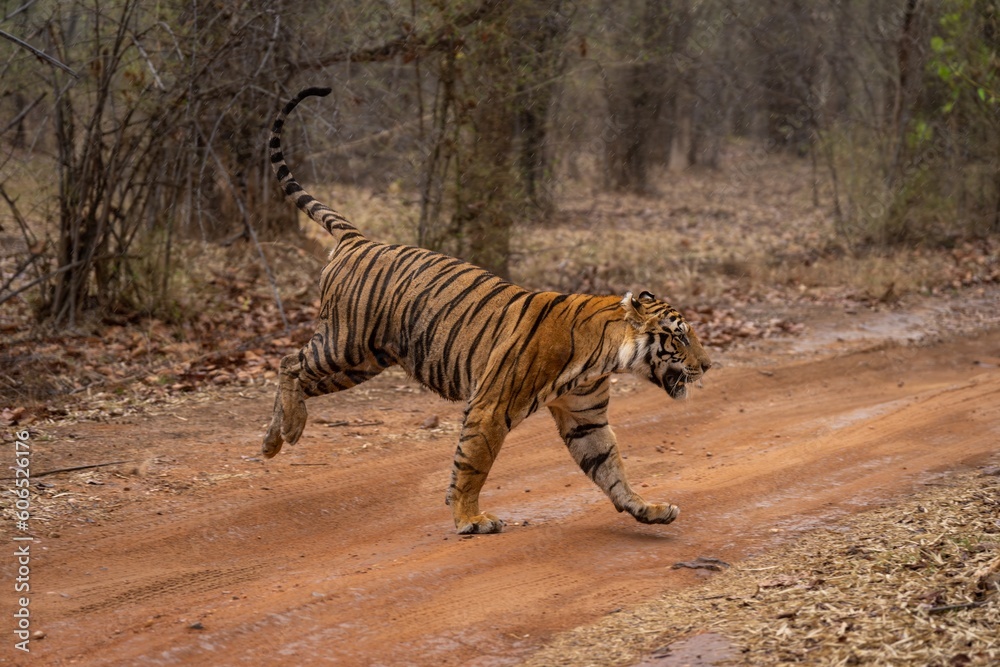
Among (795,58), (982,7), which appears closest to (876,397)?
(982,7)

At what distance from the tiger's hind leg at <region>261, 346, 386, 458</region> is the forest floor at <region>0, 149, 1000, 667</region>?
1.00 ft

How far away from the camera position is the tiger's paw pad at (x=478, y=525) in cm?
559

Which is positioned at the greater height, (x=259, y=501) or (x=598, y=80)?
(x=598, y=80)

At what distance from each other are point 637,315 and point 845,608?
1.89m

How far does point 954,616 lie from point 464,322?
2.88m

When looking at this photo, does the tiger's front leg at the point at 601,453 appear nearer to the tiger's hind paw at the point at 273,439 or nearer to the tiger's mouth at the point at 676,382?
the tiger's mouth at the point at 676,382

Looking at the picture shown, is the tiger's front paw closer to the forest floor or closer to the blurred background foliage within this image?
the forest floor

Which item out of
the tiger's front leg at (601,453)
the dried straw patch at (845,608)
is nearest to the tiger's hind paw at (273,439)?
the tiger's front leg at (601,453)

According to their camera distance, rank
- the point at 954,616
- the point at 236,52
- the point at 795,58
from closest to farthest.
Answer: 1. the point at 954,616
2. the point at 236,52
3. the point at 795,58

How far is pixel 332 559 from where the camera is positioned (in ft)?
17.7

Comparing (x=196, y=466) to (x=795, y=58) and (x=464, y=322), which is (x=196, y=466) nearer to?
(x=464, y=322)

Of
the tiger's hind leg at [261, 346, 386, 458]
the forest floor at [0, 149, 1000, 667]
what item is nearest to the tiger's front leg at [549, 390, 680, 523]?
the forest floor at [0, 149, 1000, 667]

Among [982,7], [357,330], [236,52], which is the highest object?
[982,7]

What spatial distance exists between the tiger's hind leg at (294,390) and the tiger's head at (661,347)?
66.5 inches
